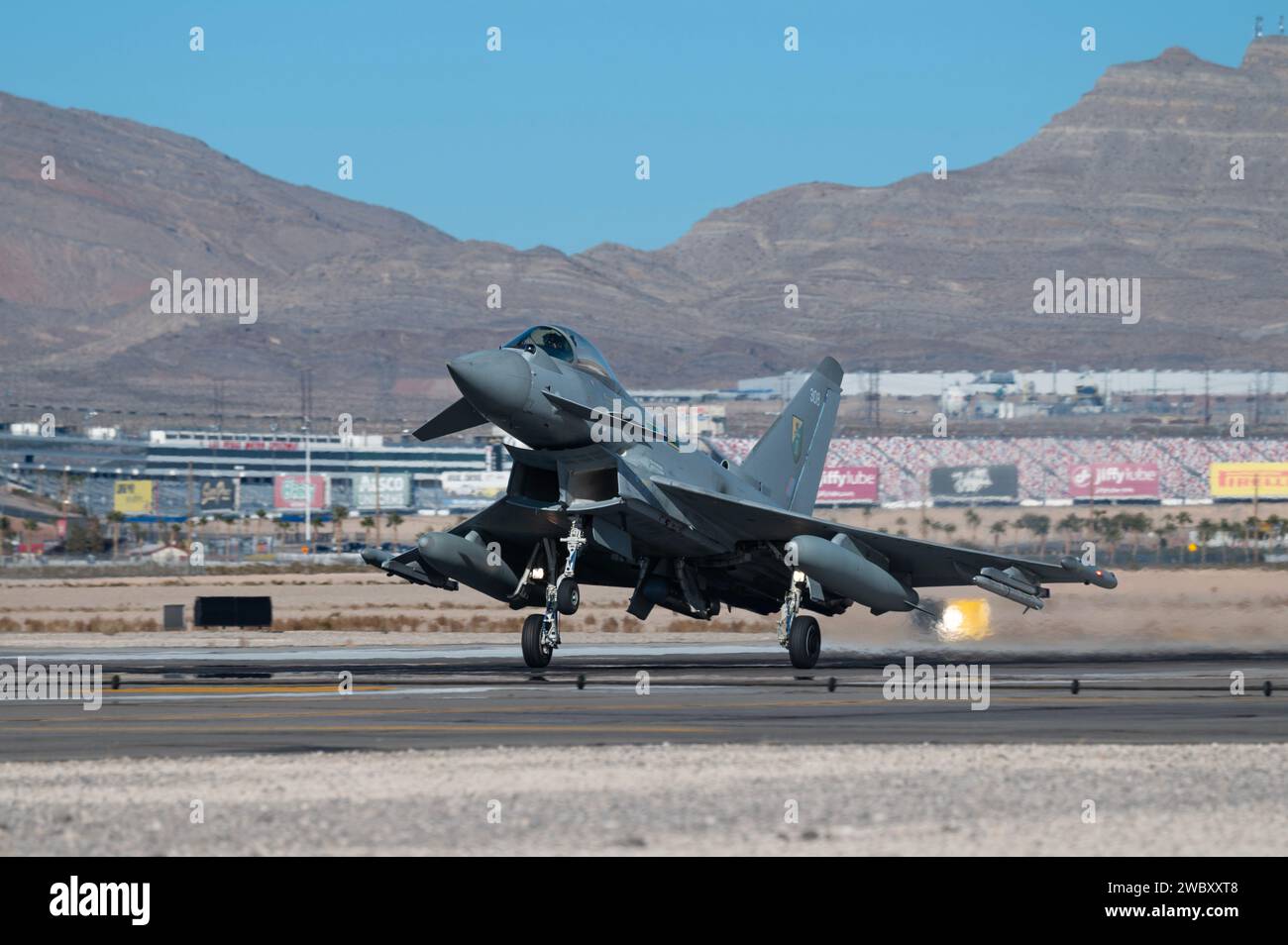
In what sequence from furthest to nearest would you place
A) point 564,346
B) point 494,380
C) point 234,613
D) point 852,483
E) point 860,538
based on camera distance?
1. point 852,483
2. point 234,613
3. point 860,538
4. point 564,346
5. point 494,380

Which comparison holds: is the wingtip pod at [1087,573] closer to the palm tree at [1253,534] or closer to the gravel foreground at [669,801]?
the gravel foreground at [669,801]

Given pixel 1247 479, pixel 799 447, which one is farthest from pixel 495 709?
pixel 1247 479

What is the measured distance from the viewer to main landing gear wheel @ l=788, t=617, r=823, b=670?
26.7 m

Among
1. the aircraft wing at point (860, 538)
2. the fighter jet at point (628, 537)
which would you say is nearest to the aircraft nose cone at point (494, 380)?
the fighter jet at point (628, 537)

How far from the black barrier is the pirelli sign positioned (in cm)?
14747

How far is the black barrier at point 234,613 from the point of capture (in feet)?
150

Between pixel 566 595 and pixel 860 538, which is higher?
pixel 860 538

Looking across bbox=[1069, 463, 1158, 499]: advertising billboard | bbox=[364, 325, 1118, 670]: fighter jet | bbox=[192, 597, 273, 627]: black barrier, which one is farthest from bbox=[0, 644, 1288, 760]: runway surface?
bbox=[1069, 463, 1158, 499]: advertising billboard

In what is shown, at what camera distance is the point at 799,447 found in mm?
31250

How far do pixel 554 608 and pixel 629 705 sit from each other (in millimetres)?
5147

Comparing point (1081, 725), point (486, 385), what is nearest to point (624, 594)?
point (486, 385)

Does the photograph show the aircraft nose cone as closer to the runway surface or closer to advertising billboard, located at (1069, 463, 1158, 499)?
the runway surface

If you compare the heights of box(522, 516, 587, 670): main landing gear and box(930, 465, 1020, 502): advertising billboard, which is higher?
box(930, 465, 1020, 502): advertising billboard

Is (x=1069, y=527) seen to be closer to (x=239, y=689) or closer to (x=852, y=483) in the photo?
(x=852, y=483)
